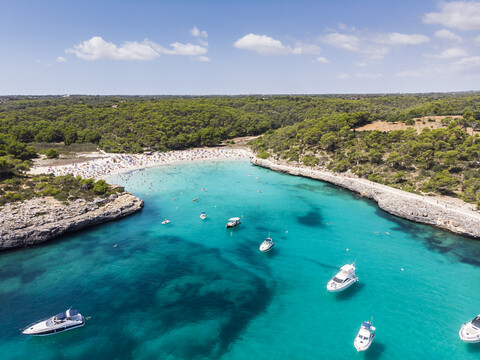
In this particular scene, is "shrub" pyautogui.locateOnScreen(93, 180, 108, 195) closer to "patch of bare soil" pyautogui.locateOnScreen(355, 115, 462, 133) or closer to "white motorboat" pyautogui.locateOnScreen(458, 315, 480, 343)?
"white motorboat" pyautogui.locateOnScreen(458, 315, 480, 343)

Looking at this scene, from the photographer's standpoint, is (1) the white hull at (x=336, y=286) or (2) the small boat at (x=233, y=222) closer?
(1) the white hull at (x=336, y=286)

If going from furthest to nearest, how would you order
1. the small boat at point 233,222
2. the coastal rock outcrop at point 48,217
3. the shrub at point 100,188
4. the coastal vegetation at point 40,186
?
the shrub at point 100,188
the coastal vegetation at point 40,186
the small boat at point 233,222
the coastal rock outcrop at point 48,217

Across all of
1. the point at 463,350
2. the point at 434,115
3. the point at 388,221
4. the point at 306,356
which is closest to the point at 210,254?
the point at 306,356

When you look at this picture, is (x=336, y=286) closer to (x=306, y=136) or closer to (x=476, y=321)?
(x=476, y=321)

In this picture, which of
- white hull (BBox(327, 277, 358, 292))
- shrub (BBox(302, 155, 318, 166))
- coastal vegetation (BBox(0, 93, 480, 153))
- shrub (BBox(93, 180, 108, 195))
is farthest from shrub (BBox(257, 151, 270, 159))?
white hull (BBox(327, 277, 358, 292))

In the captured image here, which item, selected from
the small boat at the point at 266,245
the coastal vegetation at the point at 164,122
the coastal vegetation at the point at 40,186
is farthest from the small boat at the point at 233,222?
the coastal vegetation at the point at 164,122

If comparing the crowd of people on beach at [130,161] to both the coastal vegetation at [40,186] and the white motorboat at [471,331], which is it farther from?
the white motorboat at [471,331]
